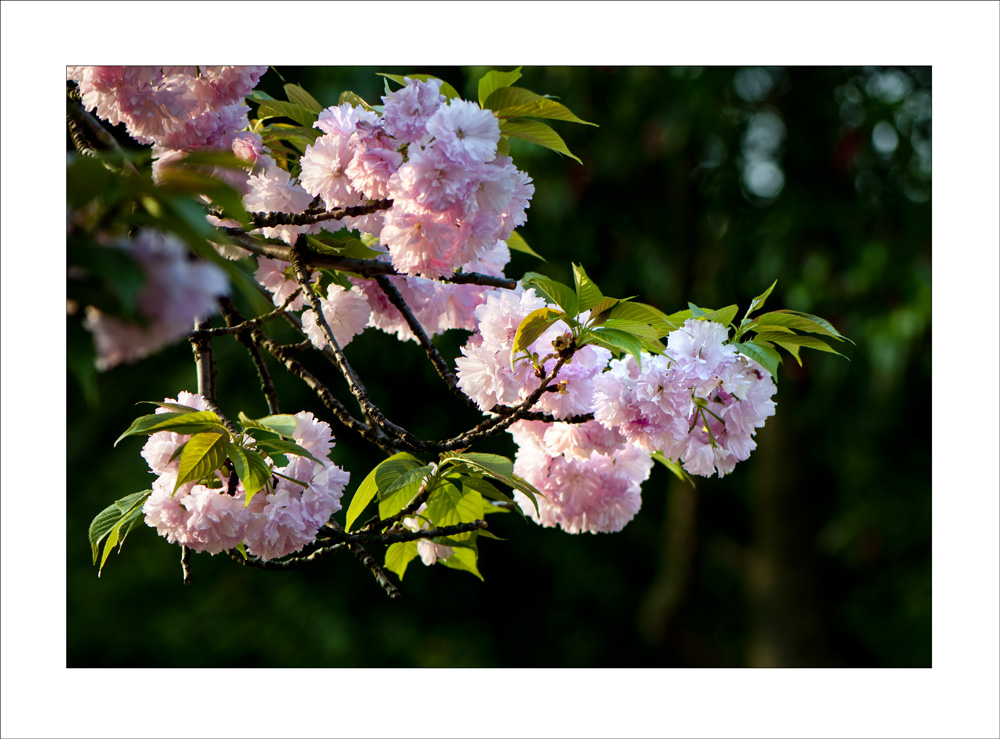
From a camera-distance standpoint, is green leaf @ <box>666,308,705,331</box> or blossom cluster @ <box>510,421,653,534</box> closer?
green leaf @ <box>666,308,705,331</box>

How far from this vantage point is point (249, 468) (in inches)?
29.9

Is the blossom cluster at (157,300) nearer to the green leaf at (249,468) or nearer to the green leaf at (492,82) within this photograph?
the green leaf at (249,468)

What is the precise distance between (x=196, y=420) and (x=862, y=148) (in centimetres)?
265

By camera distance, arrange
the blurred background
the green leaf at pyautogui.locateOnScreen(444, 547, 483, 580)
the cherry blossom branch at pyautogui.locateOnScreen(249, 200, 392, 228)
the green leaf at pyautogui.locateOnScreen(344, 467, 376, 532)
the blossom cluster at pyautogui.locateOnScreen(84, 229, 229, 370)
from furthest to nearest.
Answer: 1. the blurred background
2. the green leaf at pyautogui.locateOnScreen(444, 547, 483, 580)
3. the green leaf at pyautogui.locateOnScreen(344, 467, 376, 532)
4. the cherry blossom branch at pyautogui.locateOnScreen(249, 200, 392, 228)
5. the blossom cluster at pyautogui.locateOnScreen(84, 229, 229, 370)

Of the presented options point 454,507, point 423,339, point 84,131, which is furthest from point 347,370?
point 84,131

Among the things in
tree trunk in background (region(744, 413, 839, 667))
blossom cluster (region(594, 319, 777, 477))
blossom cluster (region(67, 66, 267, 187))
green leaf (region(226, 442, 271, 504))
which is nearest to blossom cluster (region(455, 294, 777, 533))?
blossom cluster (region(594, 319, 777, 477))

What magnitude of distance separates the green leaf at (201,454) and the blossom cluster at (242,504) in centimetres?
3

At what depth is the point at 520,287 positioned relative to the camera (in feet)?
3.11

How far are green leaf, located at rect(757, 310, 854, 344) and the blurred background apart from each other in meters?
1.79

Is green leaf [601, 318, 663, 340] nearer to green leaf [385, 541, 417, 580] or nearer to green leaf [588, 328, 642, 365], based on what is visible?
green leaf [588, 328, 642, 365]

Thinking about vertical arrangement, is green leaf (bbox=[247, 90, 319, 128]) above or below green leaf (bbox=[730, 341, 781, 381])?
above

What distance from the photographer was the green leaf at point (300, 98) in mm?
938

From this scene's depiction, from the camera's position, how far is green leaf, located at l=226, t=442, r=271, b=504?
748 millimetres
